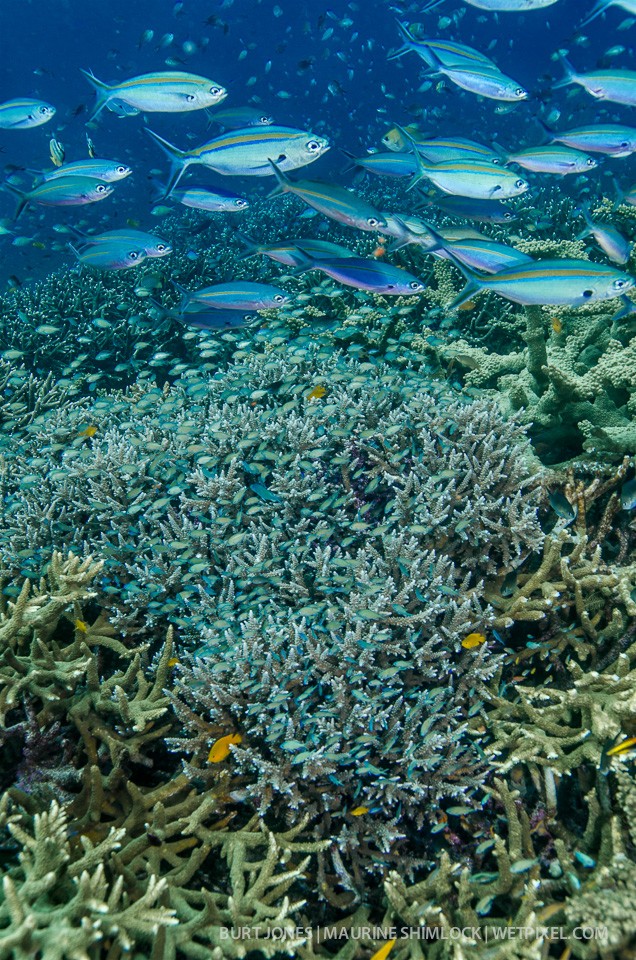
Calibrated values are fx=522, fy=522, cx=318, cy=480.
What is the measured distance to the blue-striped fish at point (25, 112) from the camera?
753 centimetres

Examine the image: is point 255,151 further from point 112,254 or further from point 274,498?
point 274,498

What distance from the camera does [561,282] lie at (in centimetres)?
373

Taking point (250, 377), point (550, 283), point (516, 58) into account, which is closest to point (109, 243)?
point (250, 377)

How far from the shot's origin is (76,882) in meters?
2.37

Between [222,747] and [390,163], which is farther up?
[390,163]

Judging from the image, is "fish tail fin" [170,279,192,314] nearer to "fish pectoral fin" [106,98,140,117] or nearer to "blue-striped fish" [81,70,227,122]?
"blue-striped fish" [81,70,227,122]

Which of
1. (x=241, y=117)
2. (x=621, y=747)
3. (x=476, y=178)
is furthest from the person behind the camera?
(x=241, y=117)

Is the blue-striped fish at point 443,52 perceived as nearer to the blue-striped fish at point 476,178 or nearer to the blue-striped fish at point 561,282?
the blue-striped fish at point 476,178

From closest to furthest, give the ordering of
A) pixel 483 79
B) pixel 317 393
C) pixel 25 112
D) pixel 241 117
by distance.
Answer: pixel 317 393 → pixel 483 79 → pixel 241 117 → pixel 25 112

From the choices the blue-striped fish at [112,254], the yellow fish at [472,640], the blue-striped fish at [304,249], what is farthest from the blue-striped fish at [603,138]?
the yellow fish at [472,640]

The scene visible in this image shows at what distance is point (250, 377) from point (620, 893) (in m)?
4.75

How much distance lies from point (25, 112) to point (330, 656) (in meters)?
8.88

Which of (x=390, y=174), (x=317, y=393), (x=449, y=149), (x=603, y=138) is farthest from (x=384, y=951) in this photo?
(x=603, y=138)

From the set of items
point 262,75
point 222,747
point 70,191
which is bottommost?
point 222,747
